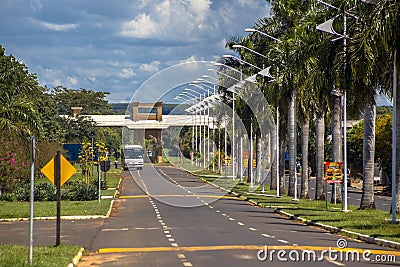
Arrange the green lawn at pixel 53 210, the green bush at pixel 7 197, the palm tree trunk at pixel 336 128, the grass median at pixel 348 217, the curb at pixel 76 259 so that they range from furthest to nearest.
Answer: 1. the green bush at pixel 7 197
2. the palm tree trunk at pixel 336 128
3. the green lawn at pixel 53 210
4. the grass median at pixel 348 217
5. the curb at pixel 76 259

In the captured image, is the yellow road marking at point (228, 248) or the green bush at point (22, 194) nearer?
the yellow road marking at point (228, 248)

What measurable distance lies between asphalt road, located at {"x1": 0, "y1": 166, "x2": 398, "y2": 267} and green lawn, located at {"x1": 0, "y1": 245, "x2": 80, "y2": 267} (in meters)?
0.53

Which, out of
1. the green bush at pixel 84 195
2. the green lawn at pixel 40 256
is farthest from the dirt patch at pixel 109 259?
the green bush at pixel 84 195

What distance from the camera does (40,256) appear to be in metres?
17.1

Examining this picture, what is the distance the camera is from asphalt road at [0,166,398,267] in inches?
675

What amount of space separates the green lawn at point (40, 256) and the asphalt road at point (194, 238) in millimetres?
526

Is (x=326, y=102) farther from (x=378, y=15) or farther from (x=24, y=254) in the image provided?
(x=24, y=254)

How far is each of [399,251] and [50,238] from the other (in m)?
11.0

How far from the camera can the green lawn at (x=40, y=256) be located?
15.6 m

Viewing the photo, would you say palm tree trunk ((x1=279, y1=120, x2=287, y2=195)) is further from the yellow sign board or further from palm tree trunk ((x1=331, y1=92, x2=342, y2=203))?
the yellow sign board

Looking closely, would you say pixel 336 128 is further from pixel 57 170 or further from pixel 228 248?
pixel 57 170

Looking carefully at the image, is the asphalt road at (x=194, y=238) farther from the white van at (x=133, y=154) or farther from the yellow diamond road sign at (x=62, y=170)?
the white van at (x=133, y=154)

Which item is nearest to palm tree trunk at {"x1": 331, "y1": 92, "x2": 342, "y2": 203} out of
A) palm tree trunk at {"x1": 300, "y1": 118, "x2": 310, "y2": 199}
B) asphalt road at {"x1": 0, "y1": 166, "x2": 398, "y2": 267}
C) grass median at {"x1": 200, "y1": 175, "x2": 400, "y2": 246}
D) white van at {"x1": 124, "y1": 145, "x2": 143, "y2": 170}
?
grass median at {"x1": 200, "y1": 175, "x2": 400, "y2": 246}

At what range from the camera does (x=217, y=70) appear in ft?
224
